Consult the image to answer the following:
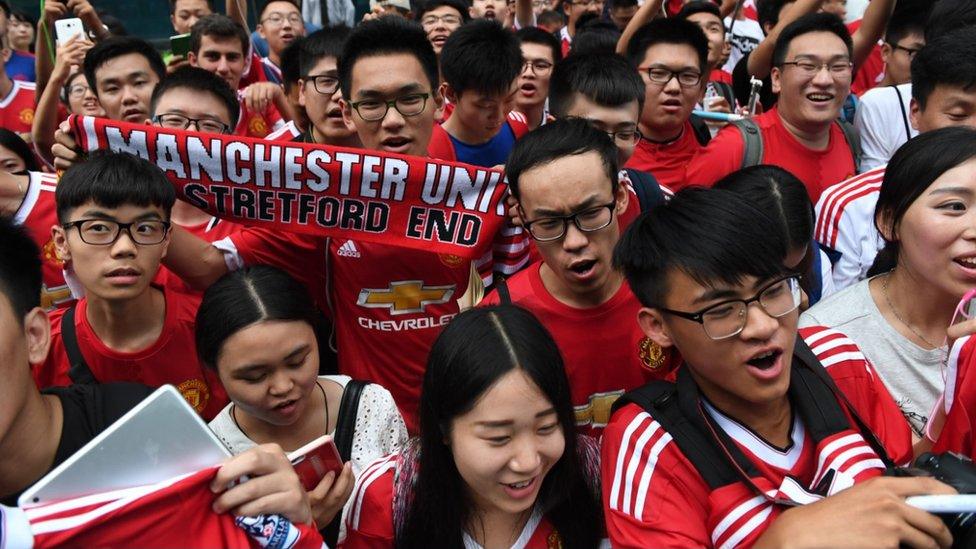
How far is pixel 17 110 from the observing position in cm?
659

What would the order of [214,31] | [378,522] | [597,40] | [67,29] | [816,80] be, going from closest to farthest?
1. [378,522]
2. [816,80]
3. [67,29]
4. [214,31]
5. [597,40]

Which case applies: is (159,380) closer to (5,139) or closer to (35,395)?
(35,395)

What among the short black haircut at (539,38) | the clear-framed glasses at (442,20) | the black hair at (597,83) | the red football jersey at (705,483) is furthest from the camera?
the clear-framed glasses at (442,20)

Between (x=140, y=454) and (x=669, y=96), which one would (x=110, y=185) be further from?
(x=669, y=96)

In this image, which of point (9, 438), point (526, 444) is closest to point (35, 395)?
point (9, 438)

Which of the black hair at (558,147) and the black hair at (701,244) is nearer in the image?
the black hair at (701,244)

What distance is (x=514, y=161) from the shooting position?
119 inches

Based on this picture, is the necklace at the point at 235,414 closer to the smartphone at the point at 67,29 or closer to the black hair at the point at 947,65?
the black hair at the point at 947,65

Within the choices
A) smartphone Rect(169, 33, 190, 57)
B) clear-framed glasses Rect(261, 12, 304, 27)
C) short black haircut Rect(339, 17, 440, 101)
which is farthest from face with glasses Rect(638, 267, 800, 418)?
clear-framed glasses Rect(261, 12, 304, 27)

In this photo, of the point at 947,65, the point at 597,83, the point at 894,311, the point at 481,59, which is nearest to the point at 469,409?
the point at 894,311

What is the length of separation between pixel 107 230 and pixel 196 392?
2.25 feet

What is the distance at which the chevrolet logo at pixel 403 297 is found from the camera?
3438 mm

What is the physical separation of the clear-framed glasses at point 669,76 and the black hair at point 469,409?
276 cm

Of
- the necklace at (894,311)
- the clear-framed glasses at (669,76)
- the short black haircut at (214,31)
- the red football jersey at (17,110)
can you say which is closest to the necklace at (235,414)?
the necklace at (894,311)
